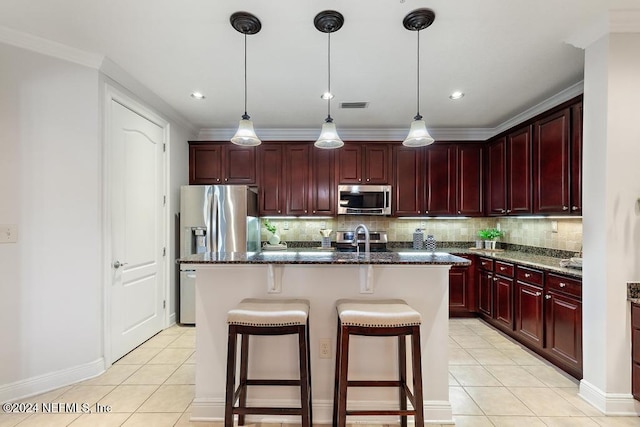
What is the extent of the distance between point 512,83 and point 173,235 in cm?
400

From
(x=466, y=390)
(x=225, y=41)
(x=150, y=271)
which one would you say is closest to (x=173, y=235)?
(x=150, y=271)

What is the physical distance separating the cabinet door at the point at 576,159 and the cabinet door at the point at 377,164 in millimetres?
2036

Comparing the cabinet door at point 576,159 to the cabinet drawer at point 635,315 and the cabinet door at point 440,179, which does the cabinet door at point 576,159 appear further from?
the cabinet door at point 440,179

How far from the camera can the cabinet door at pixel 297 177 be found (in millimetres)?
4340

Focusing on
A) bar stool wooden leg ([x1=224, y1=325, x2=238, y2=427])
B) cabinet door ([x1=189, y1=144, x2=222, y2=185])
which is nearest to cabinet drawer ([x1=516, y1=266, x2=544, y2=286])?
bar stool wooden leg ([x1=224, y1=325, x2=238, y2=427])

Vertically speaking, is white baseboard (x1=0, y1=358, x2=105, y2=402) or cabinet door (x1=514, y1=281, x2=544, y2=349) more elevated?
cabinet door (x1=514, y1=281, x2=544, y2=349)

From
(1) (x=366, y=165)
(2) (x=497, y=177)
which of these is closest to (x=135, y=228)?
(1) (x=366, y=165)

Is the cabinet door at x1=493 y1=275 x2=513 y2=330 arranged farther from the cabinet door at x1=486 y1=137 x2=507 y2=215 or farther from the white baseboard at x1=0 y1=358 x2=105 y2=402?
the white baseboard at x1=0 y1=358 x2=105 y2=402

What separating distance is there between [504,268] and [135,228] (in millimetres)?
3920

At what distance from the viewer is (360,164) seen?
4.35 m

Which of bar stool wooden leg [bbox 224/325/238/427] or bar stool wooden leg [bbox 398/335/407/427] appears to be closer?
bar stool wooden leg [bbox 224/325/238/427]

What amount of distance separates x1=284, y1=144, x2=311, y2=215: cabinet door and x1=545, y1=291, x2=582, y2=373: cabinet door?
289 centimetres

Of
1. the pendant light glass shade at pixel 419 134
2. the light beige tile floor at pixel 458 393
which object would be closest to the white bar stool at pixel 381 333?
the light beige tile floor at pixel 458 393

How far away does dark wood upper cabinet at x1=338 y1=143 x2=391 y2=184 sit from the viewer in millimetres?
A: 4344
